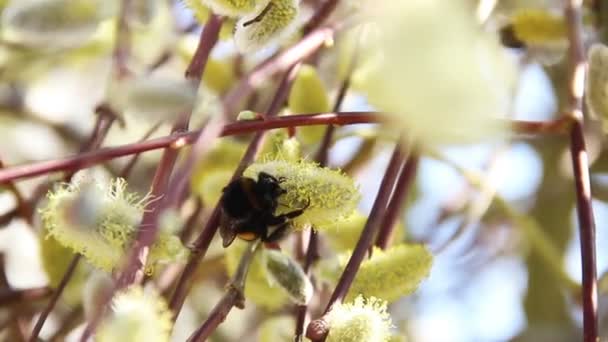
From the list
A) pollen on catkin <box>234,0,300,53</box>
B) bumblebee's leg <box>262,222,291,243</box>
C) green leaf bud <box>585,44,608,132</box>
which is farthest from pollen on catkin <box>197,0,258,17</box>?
green leaf bud <box>585,44,608,132</box>

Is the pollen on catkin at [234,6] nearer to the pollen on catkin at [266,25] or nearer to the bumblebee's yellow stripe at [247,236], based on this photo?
the pollen on catkin at [266,25]

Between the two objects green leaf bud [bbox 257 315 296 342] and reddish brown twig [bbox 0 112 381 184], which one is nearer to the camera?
reddish brown twig [bbox 0 112 381 184]

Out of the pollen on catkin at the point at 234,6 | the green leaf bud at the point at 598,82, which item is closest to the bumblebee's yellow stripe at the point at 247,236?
the pollen on catkin at the point at 234,6

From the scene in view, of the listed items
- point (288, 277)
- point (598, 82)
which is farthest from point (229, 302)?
point (598, 82)

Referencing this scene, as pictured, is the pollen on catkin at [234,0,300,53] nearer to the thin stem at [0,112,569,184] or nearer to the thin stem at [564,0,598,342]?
the thin stem at [0,112,569,184]

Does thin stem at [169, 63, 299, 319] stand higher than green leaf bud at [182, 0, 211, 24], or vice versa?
green leaf bud at [182, 0, 211, 24]
